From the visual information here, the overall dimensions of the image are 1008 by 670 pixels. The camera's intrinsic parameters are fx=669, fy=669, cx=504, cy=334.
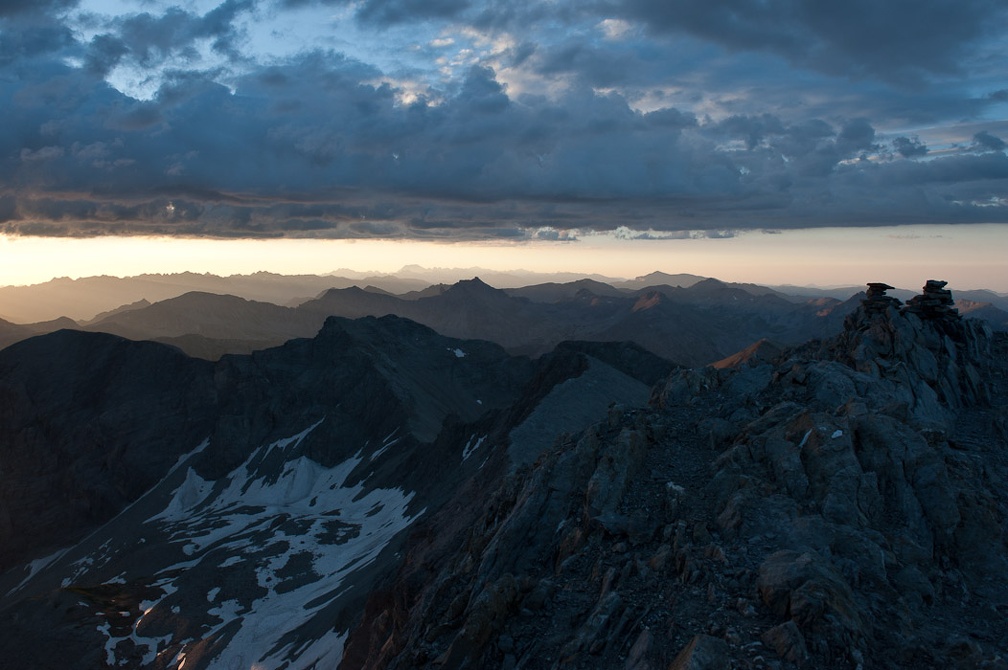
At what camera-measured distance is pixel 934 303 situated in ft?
142

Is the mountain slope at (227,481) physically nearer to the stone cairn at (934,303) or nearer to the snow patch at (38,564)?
the snow patch at (38,564)

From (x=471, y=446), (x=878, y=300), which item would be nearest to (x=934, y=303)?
(x=878, y=300)

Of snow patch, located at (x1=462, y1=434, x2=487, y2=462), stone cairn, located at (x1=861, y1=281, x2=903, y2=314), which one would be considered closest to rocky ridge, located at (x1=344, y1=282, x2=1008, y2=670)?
stone cairn, located at (x1=861, y1=281, x2=903, y2=314)

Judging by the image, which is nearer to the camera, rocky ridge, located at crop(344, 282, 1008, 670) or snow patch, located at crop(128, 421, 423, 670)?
rocky ridge, located at crop(344, 282, 1008, 670)

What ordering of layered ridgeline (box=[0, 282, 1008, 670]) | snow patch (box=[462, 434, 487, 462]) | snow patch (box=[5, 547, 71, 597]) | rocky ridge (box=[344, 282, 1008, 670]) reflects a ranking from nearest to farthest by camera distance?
1. rocky ridge (box=[344, 282, 1008, 670])
2. layered ridgeline (box=[0, 282, 1008, 670])
3. snow patch (box=[462, 434, 487, 462])
4. snow patch (box=[5, 547, 71, 597])

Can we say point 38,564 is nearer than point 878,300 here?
No

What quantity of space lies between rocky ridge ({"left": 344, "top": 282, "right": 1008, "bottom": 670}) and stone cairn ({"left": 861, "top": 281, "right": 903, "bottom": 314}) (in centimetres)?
752

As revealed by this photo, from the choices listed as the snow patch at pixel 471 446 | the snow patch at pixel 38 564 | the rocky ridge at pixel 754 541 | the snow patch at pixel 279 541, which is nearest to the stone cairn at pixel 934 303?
the rocky ridge at pixel 754 541

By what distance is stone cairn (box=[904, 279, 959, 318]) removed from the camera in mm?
42969

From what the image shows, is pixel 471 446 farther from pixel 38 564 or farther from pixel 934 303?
pixel 38 564

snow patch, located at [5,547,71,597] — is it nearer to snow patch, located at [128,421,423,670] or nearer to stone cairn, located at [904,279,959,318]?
snow patch, located at [128,421,423,670]

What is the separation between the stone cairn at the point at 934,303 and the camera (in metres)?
43.0

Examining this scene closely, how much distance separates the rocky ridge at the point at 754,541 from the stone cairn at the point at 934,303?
8070mm

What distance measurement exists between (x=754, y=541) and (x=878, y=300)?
28.7 m
